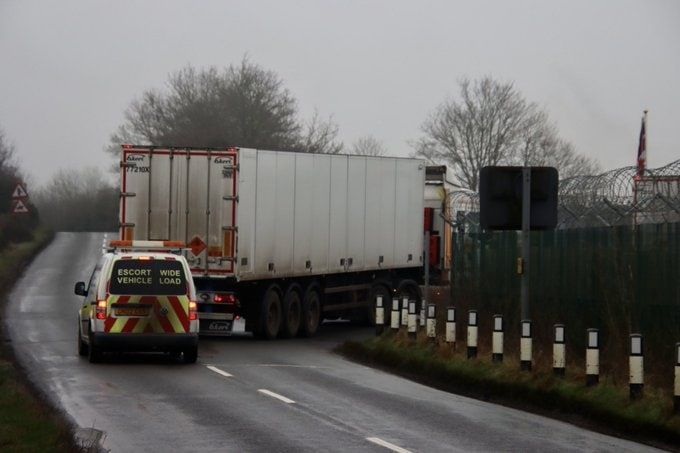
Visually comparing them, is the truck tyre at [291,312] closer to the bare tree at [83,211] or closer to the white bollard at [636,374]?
the white bollard at [636,374]

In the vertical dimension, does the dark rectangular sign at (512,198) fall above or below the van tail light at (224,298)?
above

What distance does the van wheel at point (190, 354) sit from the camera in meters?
22.5

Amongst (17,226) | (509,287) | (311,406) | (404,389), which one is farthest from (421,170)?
(17,226)

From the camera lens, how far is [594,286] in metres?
21.1

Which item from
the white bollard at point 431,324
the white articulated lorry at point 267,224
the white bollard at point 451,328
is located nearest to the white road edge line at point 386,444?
the white bollard at point 451,328

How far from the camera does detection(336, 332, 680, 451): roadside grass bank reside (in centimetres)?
1464

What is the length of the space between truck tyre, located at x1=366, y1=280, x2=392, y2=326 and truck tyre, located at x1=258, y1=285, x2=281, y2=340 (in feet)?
17.2

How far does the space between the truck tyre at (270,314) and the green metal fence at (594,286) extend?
3979 millimetres

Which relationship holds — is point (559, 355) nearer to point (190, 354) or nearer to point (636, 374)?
point (636, 374)

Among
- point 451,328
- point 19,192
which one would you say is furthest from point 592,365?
point 19,192

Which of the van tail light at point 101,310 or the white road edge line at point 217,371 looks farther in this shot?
the van tail light at point 101,310

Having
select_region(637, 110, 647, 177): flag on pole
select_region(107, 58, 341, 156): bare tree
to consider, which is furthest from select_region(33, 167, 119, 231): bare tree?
select_region(637, 110, 647, 177): flag on pole

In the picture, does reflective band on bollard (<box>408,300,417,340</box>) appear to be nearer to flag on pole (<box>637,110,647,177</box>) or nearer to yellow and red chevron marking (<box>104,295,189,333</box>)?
yellow and red chevron marking (<box>104,295,189,333</box>)

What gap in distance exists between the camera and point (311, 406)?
16.5 meters
